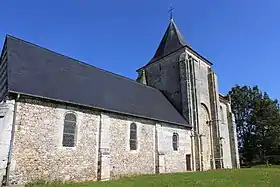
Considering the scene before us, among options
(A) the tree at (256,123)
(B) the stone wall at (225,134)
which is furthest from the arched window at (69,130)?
(A) the tree at (256,123)

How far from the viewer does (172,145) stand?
1794 cm

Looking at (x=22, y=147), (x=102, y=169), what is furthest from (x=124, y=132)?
(x=22, y=147)

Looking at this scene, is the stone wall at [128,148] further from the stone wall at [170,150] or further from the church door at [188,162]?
the church door at [188,162]

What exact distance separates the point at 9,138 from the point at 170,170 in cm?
1118

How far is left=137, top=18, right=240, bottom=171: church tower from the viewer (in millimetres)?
20953

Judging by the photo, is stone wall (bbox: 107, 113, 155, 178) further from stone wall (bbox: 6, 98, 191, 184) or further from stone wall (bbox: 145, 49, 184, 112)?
stone wall (bbox: 145, 49, 184, 112)

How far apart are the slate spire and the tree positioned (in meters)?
21.1

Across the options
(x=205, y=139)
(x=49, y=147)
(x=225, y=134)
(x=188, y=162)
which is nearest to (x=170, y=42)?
(x=205, y=139)

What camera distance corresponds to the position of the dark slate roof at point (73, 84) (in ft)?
39.3

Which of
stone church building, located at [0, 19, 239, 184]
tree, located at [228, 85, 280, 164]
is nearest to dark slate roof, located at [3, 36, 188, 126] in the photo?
stone church building, located at [0, 19, 239, 184]

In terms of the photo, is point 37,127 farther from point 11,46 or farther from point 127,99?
point 127,99

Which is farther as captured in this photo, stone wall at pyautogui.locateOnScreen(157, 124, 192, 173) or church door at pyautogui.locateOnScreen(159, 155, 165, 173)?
stone wall at pyautogui.locateOnScreen(157, 124, 192, 173)

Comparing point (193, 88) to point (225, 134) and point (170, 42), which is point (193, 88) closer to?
point (170, 42)

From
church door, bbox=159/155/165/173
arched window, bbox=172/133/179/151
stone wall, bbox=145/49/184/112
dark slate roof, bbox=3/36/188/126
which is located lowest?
church door, bbox=159/155/165/173
